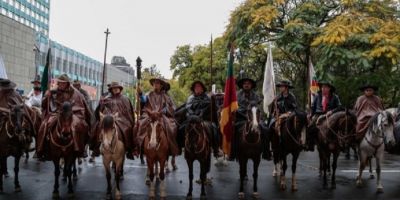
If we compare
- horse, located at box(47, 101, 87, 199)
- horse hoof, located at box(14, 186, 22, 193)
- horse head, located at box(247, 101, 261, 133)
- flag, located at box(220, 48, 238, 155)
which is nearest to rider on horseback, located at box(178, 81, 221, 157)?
flag, located at box(220, 48, 238, 155)

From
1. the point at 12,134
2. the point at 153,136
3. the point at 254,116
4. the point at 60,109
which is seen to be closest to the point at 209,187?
the point at 254,116

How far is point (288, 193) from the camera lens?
11.8 meters

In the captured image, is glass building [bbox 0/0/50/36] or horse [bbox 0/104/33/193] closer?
horse [bbox 0/104/33/193]

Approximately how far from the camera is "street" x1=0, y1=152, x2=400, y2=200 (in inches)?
448

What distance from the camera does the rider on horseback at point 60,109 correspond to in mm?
11023

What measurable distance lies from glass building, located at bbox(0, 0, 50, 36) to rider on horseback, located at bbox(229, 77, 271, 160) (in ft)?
269

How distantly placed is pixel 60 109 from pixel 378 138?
757 cm

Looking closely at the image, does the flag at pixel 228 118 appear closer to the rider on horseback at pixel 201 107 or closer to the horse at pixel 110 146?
the rider on horseback at pixel 201 107

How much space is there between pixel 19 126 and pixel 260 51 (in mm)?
21175

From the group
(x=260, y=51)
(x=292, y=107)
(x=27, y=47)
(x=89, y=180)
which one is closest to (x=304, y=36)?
(x=260, y=51)

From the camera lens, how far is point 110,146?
10.4 m

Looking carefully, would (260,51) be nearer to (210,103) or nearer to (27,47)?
(210,103)

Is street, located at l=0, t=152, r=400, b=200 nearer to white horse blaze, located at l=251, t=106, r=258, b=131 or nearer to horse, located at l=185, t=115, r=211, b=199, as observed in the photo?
horse, located at l=185, t=115, r=211, b=199

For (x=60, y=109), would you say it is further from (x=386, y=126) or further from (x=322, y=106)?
(x=322, y=106)
